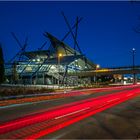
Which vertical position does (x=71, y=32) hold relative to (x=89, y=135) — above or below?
above

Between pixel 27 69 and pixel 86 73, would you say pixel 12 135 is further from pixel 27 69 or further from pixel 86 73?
pixel 27 69

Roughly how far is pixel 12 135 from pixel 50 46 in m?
118

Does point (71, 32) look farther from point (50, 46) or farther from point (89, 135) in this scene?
point (89, 135)

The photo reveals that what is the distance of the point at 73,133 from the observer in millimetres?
9117

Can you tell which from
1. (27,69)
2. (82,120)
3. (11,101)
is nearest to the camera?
(82,120)

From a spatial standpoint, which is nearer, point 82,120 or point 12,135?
point 12,135

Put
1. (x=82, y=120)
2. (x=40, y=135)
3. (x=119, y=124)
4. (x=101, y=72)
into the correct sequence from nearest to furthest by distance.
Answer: (x=40, y=135) → (x=119, y=124) → (x=82, y=120) → (x=101, y=72)

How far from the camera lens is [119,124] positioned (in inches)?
436

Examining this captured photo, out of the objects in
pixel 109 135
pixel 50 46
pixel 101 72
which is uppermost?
pixel 50 46

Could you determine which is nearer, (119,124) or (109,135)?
(109,135)

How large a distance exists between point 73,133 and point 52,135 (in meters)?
0.80

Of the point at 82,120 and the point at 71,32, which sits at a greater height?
the point at 71,32

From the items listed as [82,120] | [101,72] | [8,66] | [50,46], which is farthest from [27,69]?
[82,120]

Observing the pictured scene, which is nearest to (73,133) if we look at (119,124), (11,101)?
(119,124)
